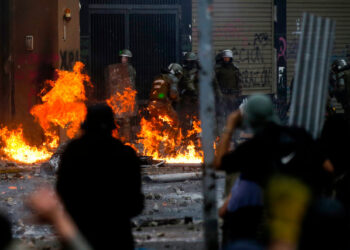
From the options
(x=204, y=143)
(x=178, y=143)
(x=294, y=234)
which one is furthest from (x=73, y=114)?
(x=294, y=234)

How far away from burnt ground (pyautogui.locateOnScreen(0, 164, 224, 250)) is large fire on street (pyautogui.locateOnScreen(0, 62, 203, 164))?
1.21m

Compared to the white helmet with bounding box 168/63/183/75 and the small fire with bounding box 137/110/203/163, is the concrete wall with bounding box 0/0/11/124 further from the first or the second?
the white helmet with bounding box 168/63/183/75

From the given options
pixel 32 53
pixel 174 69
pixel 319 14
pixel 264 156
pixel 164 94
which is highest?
pixel 319 14

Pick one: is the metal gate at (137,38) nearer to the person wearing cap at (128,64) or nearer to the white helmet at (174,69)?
the person wearing cap at (128,64)

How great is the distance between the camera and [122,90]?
1413 centimetres

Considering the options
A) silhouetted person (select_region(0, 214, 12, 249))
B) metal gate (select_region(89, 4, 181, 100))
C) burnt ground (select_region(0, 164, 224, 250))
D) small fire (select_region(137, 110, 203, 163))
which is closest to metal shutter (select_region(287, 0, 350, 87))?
metal gate (select_region(89, 4, 181, 100))

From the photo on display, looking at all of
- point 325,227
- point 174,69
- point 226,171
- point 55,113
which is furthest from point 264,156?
point 55,113

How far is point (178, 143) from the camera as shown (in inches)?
544

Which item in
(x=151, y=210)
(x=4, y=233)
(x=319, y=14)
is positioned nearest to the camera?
(x=4, y=233)

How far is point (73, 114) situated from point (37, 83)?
1161 millimetres

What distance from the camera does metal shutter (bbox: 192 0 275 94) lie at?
18812 mm

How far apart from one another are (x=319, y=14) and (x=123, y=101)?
812 centimetres

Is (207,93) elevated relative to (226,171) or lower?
elevated

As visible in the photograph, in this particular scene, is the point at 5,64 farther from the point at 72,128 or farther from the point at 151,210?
the point at 151,210
